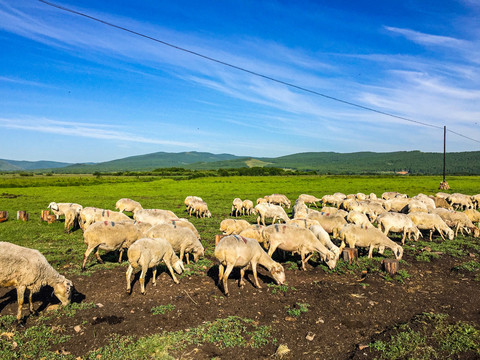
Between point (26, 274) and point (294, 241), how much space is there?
8.72m

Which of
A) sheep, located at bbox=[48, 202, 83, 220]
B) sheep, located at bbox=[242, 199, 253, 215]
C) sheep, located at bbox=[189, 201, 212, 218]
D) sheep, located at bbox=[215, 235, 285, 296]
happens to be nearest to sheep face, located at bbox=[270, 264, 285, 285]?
sheep, located at bbox=[215, 235, 285, 296]

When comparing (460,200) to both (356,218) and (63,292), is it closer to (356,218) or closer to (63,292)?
(356,218)

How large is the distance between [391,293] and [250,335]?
530cm

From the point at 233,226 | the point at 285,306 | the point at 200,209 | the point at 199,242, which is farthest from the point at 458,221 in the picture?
the point at 200,209

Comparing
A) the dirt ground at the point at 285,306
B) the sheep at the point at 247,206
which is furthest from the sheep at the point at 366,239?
the sheep at the point at 247,206

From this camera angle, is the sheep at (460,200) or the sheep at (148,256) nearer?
the sheep at (148,256)

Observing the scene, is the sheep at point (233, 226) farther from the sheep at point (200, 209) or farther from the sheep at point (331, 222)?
the sheep at point (200, 209)

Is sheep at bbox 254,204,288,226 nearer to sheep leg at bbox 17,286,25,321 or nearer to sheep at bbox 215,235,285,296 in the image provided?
sheep at bbox 215,235,285,296

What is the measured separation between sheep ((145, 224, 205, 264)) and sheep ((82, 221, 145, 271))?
0.69 meters

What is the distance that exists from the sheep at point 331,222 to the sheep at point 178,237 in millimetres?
7008

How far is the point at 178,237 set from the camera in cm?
1183

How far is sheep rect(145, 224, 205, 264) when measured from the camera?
11.6 m

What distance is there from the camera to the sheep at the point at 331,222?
1577 cm

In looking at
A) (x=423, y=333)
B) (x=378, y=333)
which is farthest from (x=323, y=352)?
(x=423, y=333)
